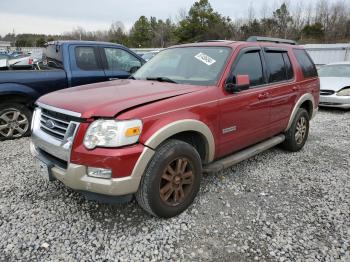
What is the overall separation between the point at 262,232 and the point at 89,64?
479cm

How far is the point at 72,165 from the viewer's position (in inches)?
106

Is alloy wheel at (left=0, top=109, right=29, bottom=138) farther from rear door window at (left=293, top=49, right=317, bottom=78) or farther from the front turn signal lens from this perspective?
rear door window at (left=293, top=49, right=317, bottom=78)

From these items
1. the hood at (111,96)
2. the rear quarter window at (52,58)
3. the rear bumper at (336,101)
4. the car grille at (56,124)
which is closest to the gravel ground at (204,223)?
the car grille at (56,124)

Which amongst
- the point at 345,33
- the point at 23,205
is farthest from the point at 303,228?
the point at 345,33

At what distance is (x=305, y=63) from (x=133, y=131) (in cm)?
394

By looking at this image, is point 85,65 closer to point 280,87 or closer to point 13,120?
point 13,120

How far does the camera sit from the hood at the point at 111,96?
107 inches

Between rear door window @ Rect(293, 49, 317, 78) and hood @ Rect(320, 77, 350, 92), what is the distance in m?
4.22

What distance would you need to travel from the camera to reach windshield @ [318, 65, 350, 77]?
33.2 feet

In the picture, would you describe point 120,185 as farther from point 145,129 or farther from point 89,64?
point 89,64

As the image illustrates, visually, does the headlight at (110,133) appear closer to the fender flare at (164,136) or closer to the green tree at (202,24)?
the fender flare at (164,136)

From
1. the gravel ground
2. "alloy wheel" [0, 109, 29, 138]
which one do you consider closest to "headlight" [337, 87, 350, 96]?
the gravel ground

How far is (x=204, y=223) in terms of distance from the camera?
314cm

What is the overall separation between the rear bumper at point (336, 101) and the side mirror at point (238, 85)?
266 inches
